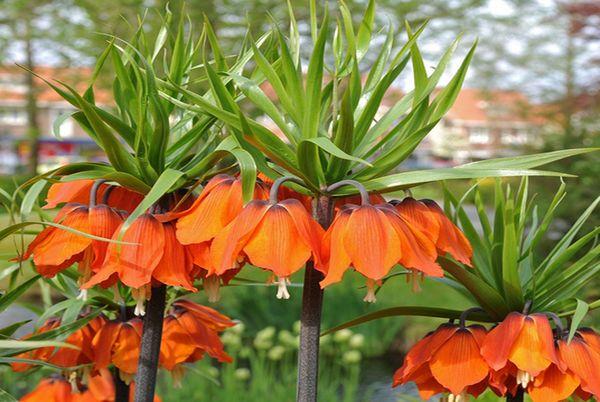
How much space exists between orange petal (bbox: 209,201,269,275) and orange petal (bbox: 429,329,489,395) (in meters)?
0.32

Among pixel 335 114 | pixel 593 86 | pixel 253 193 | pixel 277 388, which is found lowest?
pixel 277 388

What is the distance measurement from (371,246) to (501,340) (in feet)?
0.83

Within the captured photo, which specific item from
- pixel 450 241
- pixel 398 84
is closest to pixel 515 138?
pixel 398 84

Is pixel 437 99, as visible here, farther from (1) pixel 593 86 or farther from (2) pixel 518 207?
(1) pixel 593 86

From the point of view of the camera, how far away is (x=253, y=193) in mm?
967

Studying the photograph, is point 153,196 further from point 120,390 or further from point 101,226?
point 120,390

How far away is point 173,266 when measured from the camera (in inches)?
39.2

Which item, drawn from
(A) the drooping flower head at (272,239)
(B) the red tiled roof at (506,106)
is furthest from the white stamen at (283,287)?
(B) the red tiled roof at (506,106)

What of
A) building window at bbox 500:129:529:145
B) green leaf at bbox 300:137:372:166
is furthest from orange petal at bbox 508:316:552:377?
building window at bbox 500:129:529:145

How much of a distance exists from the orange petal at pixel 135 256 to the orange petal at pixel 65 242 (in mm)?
40

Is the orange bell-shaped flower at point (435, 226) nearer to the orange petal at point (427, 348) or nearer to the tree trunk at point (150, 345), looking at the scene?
the orange petal at point (427, 348)

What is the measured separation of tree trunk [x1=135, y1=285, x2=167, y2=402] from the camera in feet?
3.62

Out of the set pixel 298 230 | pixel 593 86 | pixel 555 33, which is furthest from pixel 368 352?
pixel 555 33

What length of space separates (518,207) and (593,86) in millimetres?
9658
